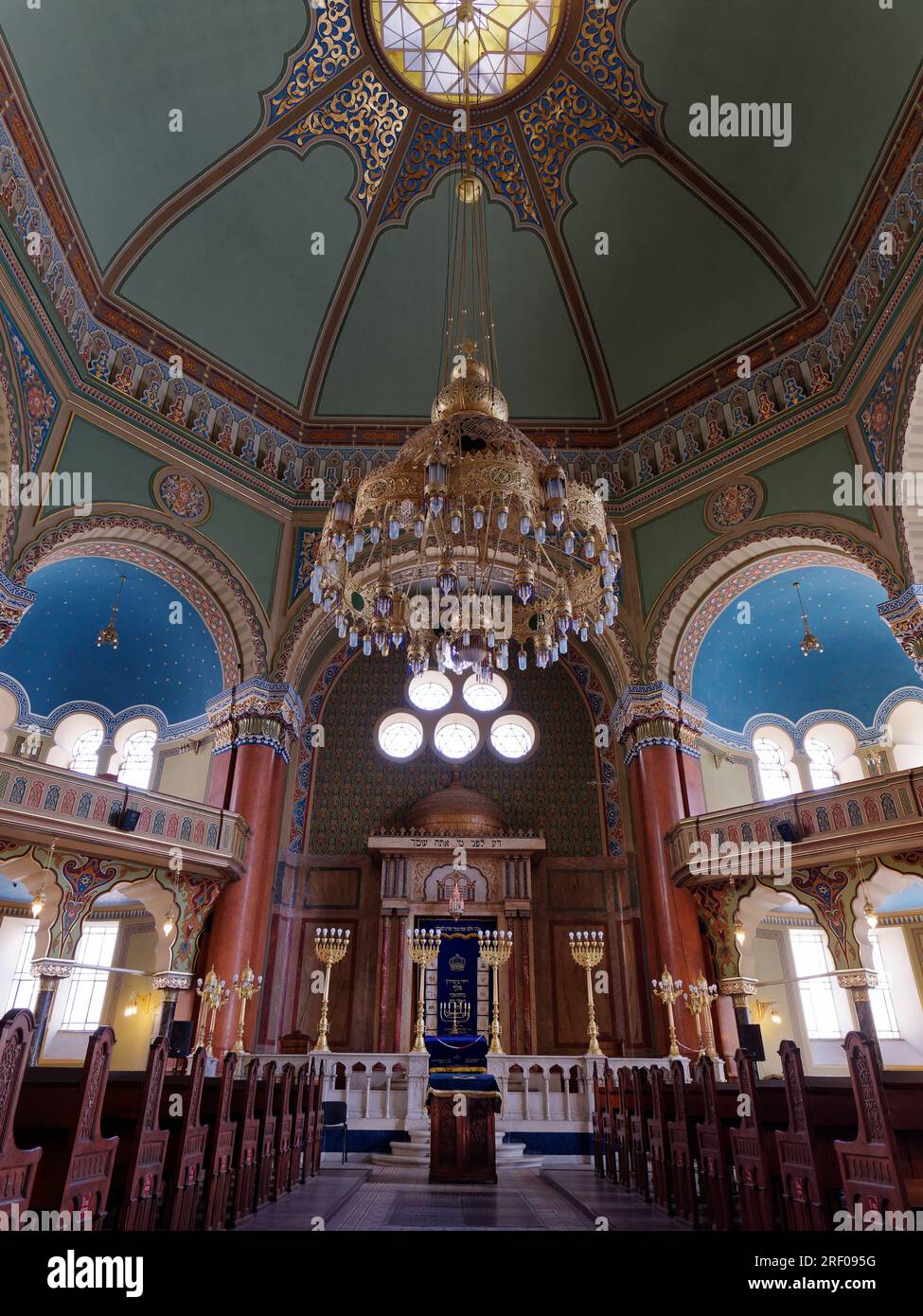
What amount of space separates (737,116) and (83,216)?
10.7 meters

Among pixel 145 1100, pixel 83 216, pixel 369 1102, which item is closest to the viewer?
pixel 145 1100

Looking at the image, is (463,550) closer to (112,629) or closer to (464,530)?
(464,530)

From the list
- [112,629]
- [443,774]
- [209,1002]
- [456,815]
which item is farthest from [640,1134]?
[112,629]

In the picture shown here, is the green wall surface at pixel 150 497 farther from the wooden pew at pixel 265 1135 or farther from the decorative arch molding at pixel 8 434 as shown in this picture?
the wooden pew at pixel 265 1135

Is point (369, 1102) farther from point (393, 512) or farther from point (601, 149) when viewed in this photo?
point (601, 149)

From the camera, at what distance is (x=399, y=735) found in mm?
16547

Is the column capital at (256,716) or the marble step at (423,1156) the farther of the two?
the column capital at (256,716)

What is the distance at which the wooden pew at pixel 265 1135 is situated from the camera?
19.6 feet

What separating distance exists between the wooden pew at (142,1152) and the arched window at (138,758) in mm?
11877

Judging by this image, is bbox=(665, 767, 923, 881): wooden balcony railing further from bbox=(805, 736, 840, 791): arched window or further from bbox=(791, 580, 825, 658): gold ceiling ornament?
bbox=(805, 736, 840, 791): arched window

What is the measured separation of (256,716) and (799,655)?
36.1ft

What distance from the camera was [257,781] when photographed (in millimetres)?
13586

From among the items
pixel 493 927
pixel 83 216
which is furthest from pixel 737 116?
pixel 493 927

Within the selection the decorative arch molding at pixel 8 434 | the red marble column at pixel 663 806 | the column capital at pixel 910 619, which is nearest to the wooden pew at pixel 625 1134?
the red marble column at pixel 663 806
